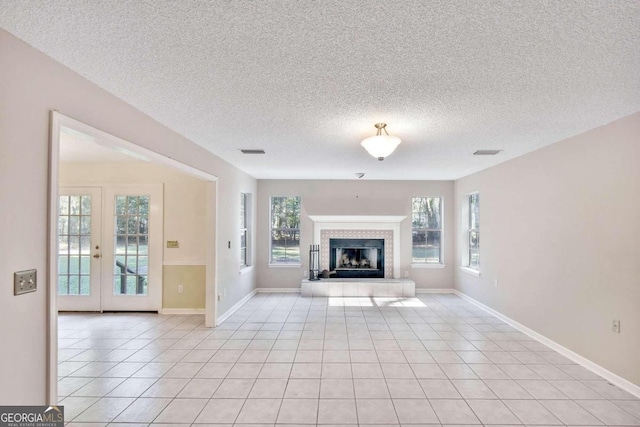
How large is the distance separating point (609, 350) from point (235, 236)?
498cm

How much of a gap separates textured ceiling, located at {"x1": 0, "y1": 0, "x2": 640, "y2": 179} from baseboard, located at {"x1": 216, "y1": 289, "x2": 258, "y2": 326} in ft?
9.19

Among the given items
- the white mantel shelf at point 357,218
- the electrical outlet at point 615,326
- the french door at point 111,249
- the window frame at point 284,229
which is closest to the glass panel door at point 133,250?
the french door at point 111,249

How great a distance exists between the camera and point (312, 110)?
2.75 meters

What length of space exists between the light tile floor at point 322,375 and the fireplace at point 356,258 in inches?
85.9

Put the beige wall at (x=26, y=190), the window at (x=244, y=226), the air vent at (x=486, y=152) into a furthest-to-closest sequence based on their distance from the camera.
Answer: the window at (x=244, y=226) → the air vent at (x=486, y=152) → the beige wall at (x=26, y=190)

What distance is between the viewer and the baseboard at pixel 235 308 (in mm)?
4764

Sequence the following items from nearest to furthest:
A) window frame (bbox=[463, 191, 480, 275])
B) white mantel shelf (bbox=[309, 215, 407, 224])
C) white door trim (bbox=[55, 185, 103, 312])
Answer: white door trim (bbox=[55, 185, 103, 312]) < window frame (bbox=[463, 191, 480, 275]) < white mantel shelf (bbox=[309, 215, 407, 224])

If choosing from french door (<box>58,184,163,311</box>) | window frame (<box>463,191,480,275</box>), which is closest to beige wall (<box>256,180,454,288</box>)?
window frame (<box>463,191,480,275</box>)

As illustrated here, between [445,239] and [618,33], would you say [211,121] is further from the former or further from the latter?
[445,239]

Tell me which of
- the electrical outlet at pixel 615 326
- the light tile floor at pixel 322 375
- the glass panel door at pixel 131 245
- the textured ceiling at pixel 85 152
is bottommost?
the light tile floor at pixel 322 375

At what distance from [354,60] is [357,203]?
505 centimetres

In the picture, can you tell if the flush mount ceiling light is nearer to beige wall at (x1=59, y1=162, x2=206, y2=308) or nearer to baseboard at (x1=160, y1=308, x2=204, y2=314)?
beige wall at (x1=59, y1=162, x2=206, y2=308)

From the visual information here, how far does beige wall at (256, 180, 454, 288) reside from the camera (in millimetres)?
6922

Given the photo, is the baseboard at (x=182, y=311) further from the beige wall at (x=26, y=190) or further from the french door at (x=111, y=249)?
the beige wall at (x=26, y=190)
